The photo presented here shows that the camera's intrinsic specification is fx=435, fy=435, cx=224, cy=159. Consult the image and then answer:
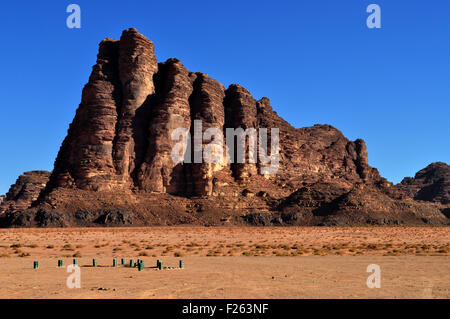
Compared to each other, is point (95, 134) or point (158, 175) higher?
point (95, 134)

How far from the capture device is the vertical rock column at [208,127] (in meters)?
95.4

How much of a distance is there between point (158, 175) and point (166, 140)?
802cm

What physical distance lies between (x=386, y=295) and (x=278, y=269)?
8.22 meters

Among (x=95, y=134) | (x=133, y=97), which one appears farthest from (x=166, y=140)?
(x=95, y=134)

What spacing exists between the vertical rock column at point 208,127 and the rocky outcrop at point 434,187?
103m

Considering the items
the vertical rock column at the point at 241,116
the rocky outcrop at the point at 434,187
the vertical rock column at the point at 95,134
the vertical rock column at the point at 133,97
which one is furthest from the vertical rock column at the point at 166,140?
the rocky outcrop at the point at 434,187

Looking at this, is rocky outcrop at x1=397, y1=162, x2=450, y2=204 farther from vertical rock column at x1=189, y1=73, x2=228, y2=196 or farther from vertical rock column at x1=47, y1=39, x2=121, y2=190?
vertical rock column at x1=47, y1=39, x2=121, y2=190

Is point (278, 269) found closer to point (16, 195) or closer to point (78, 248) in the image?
point (78, 248)

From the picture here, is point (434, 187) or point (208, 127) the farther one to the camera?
point (434, 187)

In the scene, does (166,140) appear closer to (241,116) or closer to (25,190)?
(241,116)

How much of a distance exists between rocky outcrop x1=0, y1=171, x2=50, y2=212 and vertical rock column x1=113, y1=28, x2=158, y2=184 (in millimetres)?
56066

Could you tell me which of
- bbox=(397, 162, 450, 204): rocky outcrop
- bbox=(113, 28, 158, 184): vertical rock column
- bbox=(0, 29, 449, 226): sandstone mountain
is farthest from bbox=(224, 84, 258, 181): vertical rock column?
bbox=(397, 162, 450, 204): rocky outcrop

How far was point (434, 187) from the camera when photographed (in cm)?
17625

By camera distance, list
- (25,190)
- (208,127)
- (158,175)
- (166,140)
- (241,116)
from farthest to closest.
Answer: (25,190), (241,116), (208,127), (166,140), (158,175)
